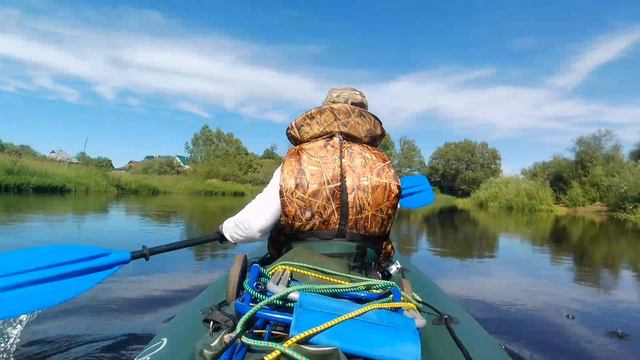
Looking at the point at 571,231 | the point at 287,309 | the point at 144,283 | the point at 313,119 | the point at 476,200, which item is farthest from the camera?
the point at 476,200

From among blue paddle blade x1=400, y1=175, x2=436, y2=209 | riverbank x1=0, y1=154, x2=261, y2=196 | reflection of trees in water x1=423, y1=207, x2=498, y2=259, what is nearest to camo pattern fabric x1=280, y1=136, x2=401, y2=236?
blue paddle blade x1=400, y1=175, x2=436, y2=209

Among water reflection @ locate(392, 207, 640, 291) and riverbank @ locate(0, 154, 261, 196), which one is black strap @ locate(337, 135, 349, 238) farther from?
riverbank @ locate(0, 154, 261, 196)

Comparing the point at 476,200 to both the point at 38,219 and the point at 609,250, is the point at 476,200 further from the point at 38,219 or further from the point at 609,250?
the point at 38,219

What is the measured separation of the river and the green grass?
46.9 feet

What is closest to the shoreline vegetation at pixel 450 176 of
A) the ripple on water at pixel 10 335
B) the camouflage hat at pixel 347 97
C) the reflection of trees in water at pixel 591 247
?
the reflection of trees in water at pixel 591 247

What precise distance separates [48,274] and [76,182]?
20.6 m

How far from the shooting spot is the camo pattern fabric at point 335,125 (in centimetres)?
264

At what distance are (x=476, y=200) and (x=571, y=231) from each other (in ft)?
57.6

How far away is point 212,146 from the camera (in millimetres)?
47375

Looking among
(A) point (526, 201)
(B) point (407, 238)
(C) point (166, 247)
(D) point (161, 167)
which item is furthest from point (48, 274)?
(D) point (161, 167)

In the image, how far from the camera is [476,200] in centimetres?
3231

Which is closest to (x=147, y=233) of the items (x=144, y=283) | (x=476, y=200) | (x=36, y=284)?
(x=144, y=283)

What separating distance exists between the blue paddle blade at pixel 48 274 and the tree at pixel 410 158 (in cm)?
4245

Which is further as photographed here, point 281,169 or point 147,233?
point 147,233
